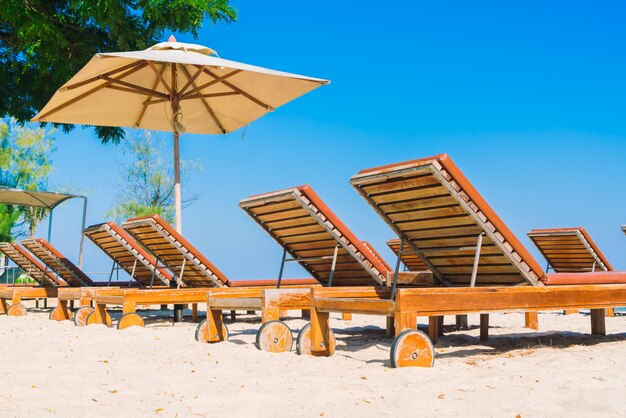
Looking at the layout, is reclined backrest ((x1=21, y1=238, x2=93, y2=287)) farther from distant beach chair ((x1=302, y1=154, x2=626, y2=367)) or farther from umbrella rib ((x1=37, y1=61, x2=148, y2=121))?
distant beach chair ((x1=302, y1=154, x2=626, y2=367))

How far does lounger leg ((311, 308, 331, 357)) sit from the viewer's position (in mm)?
5117

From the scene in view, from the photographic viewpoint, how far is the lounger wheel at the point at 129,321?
301 inches

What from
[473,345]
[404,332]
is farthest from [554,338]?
[404,332]

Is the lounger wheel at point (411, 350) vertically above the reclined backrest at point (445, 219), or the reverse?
the reclined backrest at point (445, 219)

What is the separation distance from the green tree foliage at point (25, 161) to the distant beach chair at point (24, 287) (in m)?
14.7

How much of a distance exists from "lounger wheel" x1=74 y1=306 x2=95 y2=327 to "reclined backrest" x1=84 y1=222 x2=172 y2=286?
92 centimetres

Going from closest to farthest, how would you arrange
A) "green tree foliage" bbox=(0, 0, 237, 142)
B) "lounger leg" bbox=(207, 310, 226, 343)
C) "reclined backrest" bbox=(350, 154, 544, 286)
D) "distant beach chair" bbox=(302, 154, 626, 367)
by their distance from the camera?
"distant beach chair" bbox=(302, 154, 626, 367) → "reclined backrest" bbox=(350, 154, 544, 286) → "lounger leg" bbox=(207, 310, 226, 343) → "green tree foliage" bbox=(0, 0, 237, 142)

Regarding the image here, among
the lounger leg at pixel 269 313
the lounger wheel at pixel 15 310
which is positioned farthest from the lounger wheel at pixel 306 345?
the lounger wheel at pixel 15 310

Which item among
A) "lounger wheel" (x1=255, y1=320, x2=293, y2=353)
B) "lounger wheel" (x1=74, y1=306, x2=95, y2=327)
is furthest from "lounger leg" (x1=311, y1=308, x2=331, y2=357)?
"lounger wheel" (x1=74, y1=306, x2=95, y2=327)

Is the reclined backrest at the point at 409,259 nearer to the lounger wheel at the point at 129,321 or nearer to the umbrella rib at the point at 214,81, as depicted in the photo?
the umbrella rib at the point at 214,81

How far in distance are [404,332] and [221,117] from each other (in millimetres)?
7818

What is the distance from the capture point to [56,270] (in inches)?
455

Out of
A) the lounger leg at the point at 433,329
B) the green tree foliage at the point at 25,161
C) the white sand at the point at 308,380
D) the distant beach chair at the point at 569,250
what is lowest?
the white sand at the point at 308,380

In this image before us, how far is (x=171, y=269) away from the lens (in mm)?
9094
